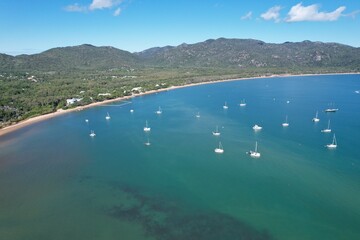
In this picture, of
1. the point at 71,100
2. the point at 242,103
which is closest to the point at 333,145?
the point at 242,103

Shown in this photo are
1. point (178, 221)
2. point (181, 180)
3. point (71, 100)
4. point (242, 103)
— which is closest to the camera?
point (178, 221)

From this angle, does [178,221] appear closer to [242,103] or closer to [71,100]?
[242,103]

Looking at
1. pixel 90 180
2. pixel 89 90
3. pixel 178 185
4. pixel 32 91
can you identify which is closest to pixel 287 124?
→ pixel 178 185

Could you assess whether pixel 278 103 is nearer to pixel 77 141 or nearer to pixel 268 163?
pixel 268 163

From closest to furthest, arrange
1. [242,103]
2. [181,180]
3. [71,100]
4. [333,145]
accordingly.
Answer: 1. [181,180]
2. [333,145]
3. [242,103]
4. [71,100]

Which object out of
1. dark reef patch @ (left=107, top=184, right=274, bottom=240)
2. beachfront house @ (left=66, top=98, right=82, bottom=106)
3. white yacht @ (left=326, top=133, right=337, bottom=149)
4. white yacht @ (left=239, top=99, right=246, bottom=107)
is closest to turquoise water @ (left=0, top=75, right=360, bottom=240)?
dark reef patch @ (left=107, top=184, right=274, bottom=240)

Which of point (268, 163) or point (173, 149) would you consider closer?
point (268, 163)

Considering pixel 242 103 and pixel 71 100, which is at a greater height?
pixel 71 100

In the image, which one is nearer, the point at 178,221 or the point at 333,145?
the point at 178,221

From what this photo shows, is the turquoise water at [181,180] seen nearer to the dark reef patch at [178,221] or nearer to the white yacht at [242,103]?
the dark reef patch at [178,221]
